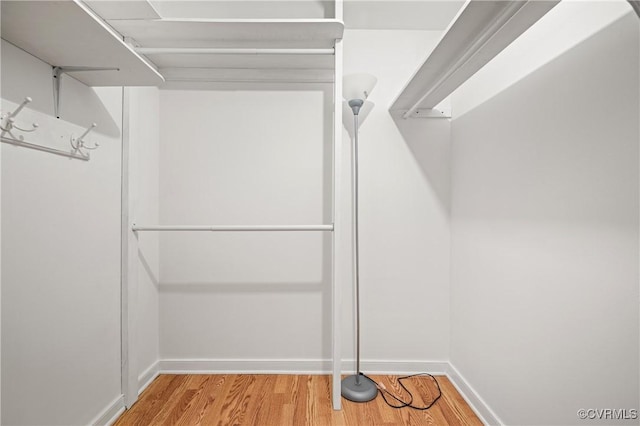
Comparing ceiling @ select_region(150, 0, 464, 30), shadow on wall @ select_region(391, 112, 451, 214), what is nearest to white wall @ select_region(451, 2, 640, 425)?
shadow on wall @ select_region(391, 112, 451, 214)

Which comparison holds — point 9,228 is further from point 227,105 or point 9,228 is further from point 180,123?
point 227,105

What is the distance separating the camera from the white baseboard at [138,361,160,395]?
175 cm

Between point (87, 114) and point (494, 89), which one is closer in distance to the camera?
point (87, 114)

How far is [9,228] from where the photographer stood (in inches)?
39.9

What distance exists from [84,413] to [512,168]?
2163 mm

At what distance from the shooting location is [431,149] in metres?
1.99

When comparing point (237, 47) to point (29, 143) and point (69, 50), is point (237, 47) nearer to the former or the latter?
point (69, 50)

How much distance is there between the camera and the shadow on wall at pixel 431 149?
1982 mm

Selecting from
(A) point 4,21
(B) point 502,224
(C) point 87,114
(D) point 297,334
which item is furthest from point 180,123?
(B) point 502,224

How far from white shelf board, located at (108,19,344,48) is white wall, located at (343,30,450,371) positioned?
0.51 metres

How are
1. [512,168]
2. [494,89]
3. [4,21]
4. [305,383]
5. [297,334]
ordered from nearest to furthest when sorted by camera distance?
[4,21], [512,168], [494,89], [305,383], [297,334]

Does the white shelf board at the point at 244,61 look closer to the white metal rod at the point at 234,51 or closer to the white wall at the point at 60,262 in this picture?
the white metal rod at the point at 234,51

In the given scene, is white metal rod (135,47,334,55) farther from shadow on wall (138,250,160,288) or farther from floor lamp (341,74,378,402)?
shadow on wall (138,250,160,288)

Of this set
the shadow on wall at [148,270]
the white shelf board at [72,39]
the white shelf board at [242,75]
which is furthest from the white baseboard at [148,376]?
the white shelf board at [242,75]
